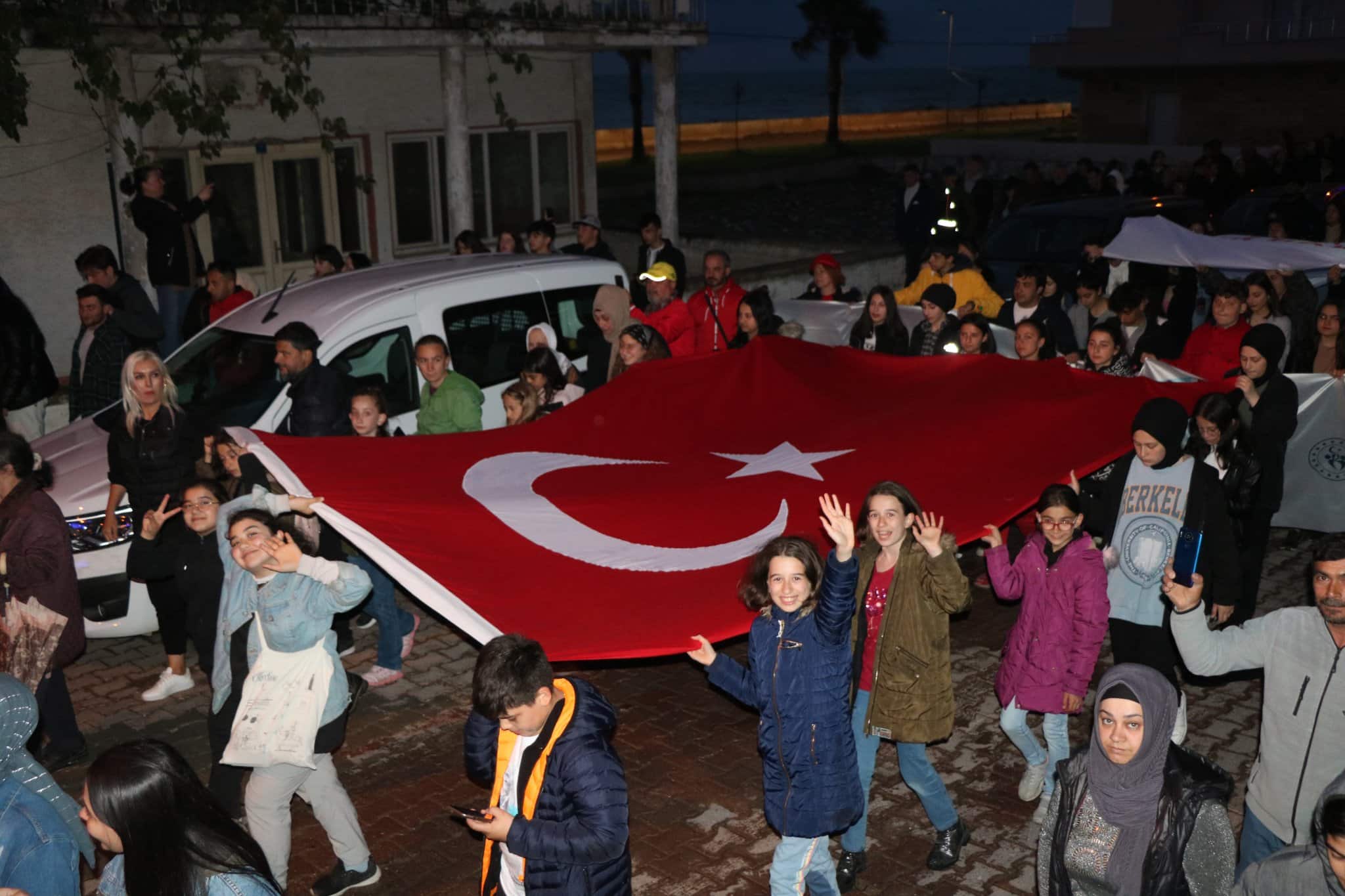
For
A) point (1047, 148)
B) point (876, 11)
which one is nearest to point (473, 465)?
point (1047, 148)

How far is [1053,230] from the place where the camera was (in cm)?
1689

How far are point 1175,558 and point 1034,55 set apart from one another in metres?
49.7

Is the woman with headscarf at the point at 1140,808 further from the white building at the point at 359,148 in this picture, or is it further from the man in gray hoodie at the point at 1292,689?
the white building at the point at 359,148

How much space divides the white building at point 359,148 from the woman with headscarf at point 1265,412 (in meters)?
11.9

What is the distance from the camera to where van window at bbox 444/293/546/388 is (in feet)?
33.8

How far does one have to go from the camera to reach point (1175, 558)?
20.1 feet

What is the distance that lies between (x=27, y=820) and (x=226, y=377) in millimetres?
5823

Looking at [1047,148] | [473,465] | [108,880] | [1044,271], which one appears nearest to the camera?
[108,880]

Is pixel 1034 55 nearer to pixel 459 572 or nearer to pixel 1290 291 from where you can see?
pixel 1290 291

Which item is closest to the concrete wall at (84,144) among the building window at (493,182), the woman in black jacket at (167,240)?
the building window at (493,182)

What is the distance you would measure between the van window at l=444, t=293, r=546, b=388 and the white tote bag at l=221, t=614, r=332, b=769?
4608mm

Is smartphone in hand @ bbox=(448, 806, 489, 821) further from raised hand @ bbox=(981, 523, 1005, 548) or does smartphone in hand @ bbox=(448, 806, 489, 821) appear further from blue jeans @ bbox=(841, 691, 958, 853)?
raised hand @ bbox=(981, 523, 1005, 548)

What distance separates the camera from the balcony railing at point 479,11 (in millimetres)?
15911

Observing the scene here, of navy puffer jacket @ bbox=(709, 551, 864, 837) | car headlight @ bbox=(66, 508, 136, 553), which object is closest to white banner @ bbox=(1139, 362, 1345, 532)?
navy puffer jacket @ bbox=(709, 551, 864, 837)
